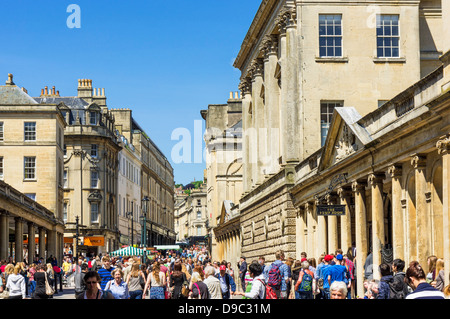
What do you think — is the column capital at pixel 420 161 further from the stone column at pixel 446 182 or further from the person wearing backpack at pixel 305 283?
the person wearing backpack at pixel 305 283

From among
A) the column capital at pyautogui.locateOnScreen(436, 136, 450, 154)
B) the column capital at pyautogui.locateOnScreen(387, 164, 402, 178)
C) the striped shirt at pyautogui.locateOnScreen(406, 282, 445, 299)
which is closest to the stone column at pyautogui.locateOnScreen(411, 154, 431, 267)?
the column capital at pyautogui.locateOnScreen(387, 164, 402, 178)

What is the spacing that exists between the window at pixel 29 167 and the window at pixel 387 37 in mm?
38181

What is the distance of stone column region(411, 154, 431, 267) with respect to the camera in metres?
20.4

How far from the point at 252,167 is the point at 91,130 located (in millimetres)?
37390

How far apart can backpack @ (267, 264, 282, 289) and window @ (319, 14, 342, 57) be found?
17112 mm

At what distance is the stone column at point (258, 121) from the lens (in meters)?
48.8

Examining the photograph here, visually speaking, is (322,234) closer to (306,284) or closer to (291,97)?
(291,97)

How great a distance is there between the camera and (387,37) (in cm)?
3628

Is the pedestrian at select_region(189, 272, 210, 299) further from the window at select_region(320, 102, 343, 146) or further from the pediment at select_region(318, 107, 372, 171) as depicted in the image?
the window at select_region(320, 102, 343, 146)

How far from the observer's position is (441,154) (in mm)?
18344

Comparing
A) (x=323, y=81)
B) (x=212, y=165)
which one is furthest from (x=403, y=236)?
(x=212, y=165)

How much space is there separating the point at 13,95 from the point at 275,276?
171 feet

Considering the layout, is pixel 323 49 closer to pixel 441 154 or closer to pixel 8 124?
pixel 441 154

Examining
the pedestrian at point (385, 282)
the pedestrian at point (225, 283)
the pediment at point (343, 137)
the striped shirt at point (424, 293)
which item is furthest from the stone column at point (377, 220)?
the striped shirt at point (424, 293)
